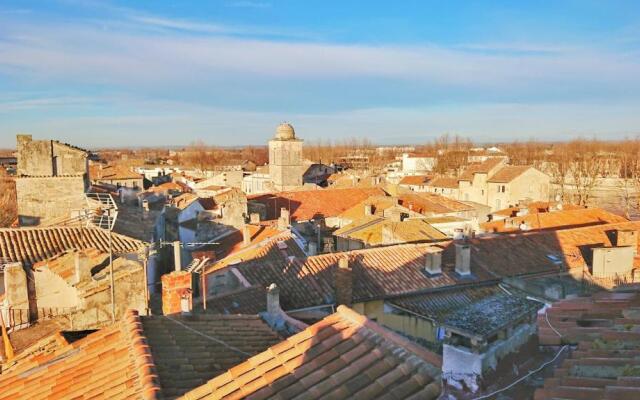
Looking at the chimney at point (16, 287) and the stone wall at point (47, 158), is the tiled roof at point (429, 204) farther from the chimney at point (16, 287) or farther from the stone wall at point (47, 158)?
the chimney at point (16, 287)

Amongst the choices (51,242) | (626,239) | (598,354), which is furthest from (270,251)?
(598,354)

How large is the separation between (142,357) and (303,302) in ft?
22.3

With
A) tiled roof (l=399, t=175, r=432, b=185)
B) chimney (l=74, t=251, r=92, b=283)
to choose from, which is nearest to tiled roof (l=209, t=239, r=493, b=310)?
chimney (l=74, t=251, r=92, b=283)

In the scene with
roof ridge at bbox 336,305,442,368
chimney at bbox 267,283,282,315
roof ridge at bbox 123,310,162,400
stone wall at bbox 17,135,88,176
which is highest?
stone wall at bbox 17,135,88,176

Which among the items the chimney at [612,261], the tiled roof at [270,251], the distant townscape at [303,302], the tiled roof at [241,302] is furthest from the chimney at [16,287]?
the chimney at [612,261]

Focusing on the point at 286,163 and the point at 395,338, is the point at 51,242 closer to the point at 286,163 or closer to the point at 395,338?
the point at 395,338

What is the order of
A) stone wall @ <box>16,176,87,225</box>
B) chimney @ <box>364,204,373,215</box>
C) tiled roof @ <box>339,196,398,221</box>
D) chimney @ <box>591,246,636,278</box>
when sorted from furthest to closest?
tiled roof @ <box>339,196,398,221</box>
chimney @ <box>364,204,373,215</box>
stone wall @ <box>16,176,87,225</box>
chimney @ <box>591,246,636,278</box>

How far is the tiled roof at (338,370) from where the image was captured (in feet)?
13.2

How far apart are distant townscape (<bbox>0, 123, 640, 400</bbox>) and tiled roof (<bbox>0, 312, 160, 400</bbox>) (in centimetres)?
2

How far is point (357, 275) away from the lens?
13.2 m

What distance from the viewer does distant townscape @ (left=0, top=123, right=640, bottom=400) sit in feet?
13.1

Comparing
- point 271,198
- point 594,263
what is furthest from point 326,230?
point 594,263

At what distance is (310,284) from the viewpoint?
1255 centimetres

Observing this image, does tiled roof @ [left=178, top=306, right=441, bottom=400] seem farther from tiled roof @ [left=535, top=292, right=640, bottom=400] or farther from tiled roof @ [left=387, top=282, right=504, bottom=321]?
tiled roof @ [left=387, top=282, right=504, bottom=321]
